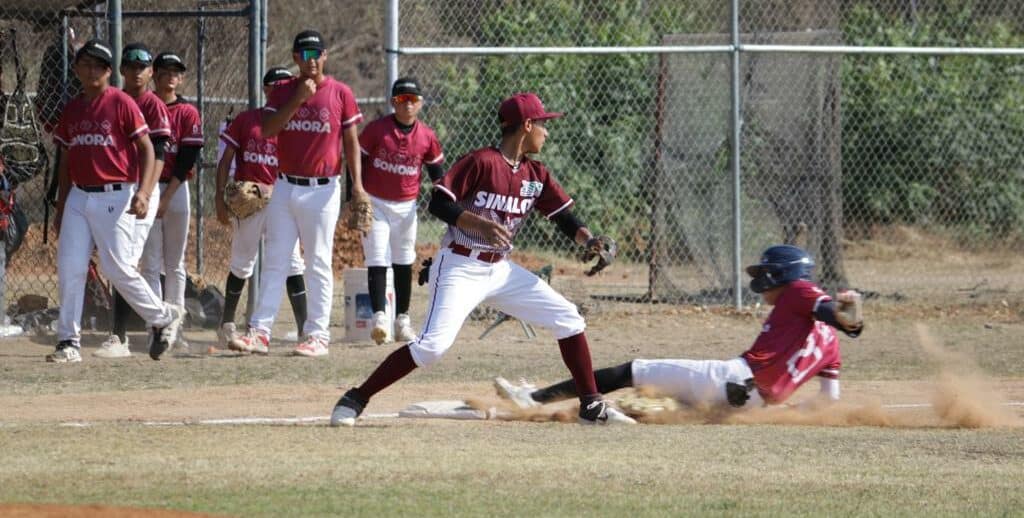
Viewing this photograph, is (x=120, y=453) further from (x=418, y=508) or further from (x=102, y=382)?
(x=102, y=382)

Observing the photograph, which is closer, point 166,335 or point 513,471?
point 513,471

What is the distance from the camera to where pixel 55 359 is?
9.23 metres

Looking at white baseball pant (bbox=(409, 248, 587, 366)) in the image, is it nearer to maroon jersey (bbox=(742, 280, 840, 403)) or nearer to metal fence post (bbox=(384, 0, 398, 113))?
maroon jersey (bbox=(742, 280, 840, 403))

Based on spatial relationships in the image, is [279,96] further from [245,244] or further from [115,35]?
[115,35]

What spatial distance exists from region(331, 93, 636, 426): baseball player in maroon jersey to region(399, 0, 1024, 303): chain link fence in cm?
510

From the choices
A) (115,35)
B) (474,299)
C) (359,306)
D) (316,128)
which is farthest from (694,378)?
(115,35)

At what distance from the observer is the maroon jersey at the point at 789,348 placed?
732 cm

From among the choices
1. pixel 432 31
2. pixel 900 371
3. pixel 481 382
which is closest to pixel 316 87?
pixel 481 382

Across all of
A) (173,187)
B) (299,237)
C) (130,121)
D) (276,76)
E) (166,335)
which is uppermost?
(276,76)

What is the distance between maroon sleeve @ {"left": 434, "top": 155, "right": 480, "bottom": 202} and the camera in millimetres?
6777

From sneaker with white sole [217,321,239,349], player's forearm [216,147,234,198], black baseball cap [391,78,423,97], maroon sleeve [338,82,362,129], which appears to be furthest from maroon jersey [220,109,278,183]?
sneaker with white sole [217,321,239,349]

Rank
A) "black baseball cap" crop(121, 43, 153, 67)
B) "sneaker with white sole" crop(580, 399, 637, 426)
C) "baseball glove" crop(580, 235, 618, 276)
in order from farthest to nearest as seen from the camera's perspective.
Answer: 1. "black baseball cap" crop(121, 43, 153, 67)
2. "sneaker with white sole" crop(580, 399, 637, 426)
3. "baseball glove" crop(580, 235, 618, 276)

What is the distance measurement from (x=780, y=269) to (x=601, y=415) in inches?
53.0

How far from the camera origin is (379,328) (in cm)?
1021
